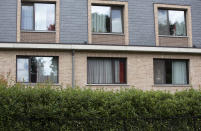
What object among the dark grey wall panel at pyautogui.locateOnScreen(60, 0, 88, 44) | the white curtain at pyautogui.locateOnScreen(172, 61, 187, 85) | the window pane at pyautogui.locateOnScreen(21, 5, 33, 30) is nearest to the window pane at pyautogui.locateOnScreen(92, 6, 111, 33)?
the dark grey wall panel at pyautogui.locateOnScreen(60, 0, 88, 44)

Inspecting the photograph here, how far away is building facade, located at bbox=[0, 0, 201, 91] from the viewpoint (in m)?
18.9

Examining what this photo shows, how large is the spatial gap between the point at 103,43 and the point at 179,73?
5356 mm

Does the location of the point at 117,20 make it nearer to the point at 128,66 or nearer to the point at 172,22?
the point at 128,66

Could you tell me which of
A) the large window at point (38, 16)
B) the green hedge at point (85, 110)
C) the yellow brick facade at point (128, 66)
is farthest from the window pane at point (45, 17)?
the green hedge at point (85, 110)

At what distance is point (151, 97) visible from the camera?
11328 millimetres

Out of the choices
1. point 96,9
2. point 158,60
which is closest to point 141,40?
point 158,60

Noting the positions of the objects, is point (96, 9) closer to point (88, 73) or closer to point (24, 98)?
point (88, 73)

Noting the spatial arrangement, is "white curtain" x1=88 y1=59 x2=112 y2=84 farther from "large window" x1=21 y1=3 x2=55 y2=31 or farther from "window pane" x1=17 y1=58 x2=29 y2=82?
"window pane" x1=17 y1=58 x2=29 y2=82

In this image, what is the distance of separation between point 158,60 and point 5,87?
12651 mm

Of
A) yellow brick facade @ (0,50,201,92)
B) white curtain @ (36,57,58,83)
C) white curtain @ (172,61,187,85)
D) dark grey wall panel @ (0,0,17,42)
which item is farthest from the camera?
white curtain @ (172,61,187,85)

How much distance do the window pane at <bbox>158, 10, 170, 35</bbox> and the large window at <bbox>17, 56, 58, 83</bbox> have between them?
696 cm

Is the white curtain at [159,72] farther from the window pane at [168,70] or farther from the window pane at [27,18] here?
the window pane at [27,18]

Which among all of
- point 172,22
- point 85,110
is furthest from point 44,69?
point 85,110

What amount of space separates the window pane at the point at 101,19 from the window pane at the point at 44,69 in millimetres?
3269
